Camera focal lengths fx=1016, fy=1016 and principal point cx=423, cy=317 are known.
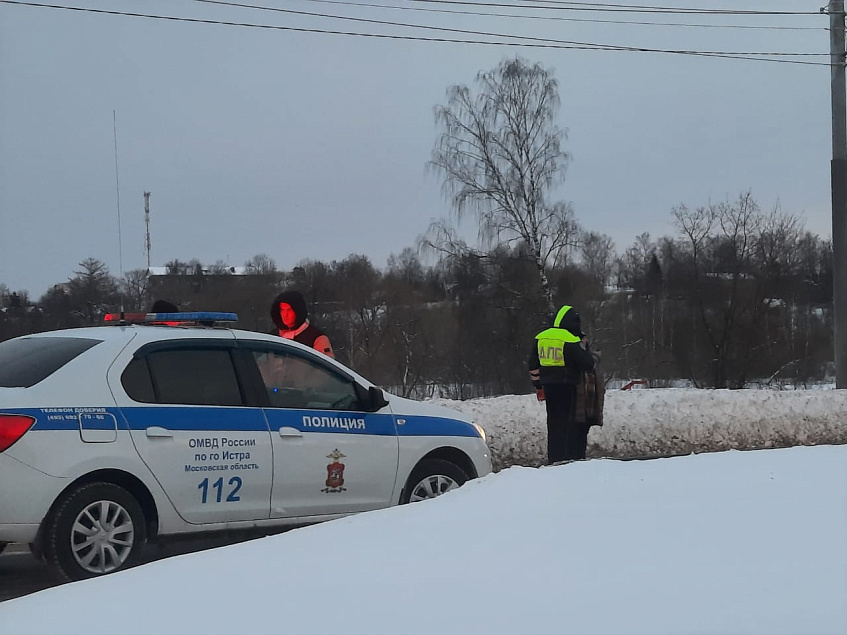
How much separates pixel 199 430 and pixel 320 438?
3.10 ft

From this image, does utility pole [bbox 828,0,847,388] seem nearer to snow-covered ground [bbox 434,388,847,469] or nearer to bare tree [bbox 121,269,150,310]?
snow-covered ground [bbox 434,388,847,469]

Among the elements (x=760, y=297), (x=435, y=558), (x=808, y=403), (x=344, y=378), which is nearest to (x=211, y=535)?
(x=344, y=378)

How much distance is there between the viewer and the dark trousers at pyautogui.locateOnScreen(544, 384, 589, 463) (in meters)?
9.92

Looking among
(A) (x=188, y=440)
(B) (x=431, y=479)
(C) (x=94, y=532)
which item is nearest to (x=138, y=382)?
(A) (x=188, y=440)

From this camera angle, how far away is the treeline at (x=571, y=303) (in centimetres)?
3759

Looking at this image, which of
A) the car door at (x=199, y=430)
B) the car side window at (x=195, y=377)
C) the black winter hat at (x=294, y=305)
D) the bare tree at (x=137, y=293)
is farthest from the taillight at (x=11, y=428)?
the bare tree at (x=137, y=293)

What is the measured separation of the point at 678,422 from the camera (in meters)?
14.9

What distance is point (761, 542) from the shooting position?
376 cm

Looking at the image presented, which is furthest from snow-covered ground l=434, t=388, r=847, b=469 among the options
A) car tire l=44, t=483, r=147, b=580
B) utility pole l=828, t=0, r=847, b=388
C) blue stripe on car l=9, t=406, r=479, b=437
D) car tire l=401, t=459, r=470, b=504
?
car tire l=44, t=483, r=147, b=580

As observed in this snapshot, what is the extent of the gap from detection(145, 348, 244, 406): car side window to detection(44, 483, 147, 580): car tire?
2.42 ft

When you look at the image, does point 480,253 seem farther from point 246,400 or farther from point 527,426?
point 246,400

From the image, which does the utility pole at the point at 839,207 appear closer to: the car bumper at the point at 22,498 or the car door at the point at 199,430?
the car door at the point at 199,430

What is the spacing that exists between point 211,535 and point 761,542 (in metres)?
→ 4.06

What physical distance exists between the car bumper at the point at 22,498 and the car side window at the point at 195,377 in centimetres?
95
